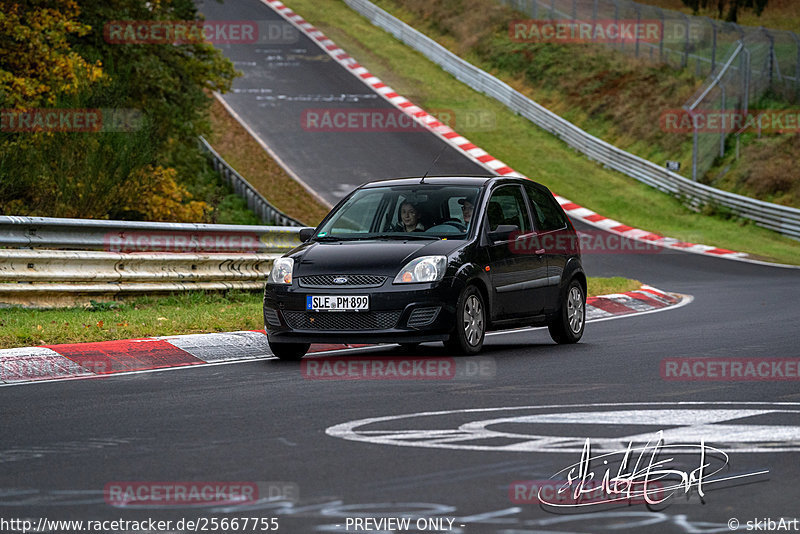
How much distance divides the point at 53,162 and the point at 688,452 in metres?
13.9

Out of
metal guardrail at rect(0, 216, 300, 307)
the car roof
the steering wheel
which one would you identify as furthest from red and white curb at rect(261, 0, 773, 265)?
the steering wheel

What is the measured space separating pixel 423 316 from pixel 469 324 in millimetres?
634

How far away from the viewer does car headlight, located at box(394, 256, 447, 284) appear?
10.7m

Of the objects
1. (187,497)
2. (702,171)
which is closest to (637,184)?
(702,171)

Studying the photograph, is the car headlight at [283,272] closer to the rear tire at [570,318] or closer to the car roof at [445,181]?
the car roof at [445,181]

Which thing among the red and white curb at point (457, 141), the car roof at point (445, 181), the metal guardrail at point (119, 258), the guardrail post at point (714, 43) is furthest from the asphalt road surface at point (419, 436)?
the guardrail post at point (714, 43)

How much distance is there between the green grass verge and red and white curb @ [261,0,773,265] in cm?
1428

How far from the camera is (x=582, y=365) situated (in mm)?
10453

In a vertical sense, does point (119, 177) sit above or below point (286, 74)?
below

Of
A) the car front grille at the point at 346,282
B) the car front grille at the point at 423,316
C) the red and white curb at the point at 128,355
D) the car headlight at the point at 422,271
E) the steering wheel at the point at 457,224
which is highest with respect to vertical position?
the steering wheel at the point at 457,224

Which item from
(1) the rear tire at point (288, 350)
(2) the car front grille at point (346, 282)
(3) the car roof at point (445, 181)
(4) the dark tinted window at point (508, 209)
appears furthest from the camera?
(3) the car roof at point (445, 181)

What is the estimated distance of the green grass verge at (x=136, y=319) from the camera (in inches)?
432

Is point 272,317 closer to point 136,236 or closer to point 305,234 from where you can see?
point 305,234

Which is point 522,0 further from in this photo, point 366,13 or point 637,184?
point 637,184
